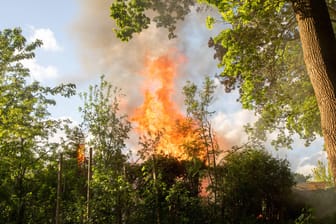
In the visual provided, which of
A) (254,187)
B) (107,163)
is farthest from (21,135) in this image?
(254,187)

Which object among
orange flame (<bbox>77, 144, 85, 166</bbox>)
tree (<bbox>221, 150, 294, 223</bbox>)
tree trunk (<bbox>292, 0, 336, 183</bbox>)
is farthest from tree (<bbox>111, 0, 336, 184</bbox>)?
orange flame (<bbox>77, 144, 85, 166</bbox>)

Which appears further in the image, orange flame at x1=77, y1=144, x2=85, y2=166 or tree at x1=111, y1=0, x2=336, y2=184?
orange flame at x1=77, y1=144, x2=85, y2=166

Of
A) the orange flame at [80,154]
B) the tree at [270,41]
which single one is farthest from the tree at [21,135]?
the tree at [270,41]

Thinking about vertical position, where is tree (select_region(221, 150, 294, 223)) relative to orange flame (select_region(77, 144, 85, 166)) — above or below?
below

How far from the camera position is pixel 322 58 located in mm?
6516

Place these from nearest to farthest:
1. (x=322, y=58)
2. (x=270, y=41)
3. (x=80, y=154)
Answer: (x=322, y=58) < (x=270, y=41) < (x=80, y=154)

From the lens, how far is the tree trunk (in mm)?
6199

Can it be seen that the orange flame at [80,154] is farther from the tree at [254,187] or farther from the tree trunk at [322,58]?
→ the tree trunk at [322,58]

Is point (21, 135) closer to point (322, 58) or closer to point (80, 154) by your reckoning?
point (80, 154)

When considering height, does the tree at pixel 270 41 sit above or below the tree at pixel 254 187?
above

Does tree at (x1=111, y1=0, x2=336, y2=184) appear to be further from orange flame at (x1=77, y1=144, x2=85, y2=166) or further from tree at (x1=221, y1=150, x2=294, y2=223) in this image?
orange flame at (x1=77, y1=144, x2=85, y2=166)

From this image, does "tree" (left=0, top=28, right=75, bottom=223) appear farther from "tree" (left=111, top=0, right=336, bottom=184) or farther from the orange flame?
"tree" (left=111, top=0, right=336, bottom=184)

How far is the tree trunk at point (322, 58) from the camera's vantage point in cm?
620

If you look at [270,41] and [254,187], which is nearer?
[270,41]
